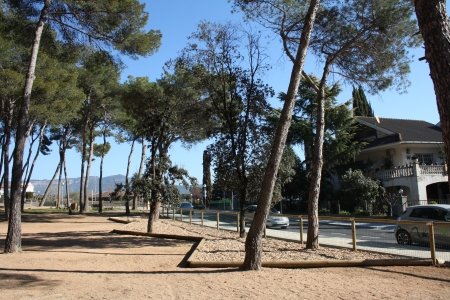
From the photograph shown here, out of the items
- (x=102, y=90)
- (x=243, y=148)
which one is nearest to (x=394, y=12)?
(x=243, y=148)

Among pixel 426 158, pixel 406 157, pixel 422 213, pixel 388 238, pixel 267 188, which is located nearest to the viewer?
pixel 267 188

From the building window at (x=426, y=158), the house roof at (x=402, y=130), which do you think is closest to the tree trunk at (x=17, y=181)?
the house roof at (x=402, y=130)

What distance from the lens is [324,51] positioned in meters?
12.2

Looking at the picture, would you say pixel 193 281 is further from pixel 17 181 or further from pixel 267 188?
pixel 17 181

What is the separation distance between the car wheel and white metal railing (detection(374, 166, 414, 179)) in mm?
20350

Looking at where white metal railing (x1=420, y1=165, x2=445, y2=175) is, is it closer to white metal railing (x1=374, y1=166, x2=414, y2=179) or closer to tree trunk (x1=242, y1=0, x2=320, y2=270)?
white metal railing (x1=374, y1=166, x2=414, y2=179)

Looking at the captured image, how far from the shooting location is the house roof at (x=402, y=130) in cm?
3027

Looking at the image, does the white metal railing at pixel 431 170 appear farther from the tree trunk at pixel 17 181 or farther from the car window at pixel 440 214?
the tree trunk at pixel 17 181

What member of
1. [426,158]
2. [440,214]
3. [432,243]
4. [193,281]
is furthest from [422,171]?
[193,281]

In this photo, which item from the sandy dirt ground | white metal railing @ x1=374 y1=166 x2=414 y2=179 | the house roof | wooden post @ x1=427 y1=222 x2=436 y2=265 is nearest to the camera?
the sandy dirt ground

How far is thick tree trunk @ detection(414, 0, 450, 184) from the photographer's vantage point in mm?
4137

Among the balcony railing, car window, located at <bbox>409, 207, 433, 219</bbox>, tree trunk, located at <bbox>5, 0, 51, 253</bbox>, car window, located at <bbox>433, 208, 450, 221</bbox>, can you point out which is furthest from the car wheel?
the balcony railing

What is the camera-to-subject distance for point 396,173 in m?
28.6

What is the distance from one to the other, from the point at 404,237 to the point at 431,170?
21.4 metres
